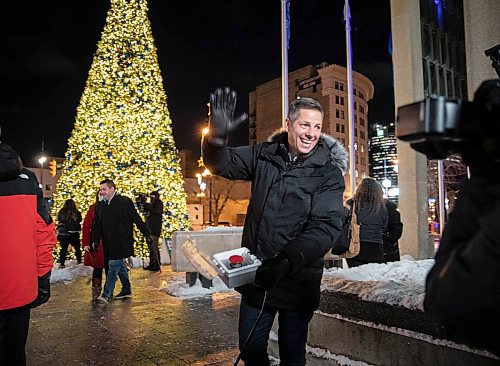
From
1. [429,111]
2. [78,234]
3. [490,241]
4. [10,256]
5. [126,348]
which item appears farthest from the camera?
[78,234]

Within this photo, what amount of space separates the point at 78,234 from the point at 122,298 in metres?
6.31

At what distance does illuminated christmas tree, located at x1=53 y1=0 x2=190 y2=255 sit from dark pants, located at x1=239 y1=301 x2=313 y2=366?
13.1 metres

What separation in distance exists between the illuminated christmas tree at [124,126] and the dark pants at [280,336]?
43.0 feet

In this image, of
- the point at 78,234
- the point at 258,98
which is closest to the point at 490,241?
the point at 78,234

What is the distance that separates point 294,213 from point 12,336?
2442 millimetres

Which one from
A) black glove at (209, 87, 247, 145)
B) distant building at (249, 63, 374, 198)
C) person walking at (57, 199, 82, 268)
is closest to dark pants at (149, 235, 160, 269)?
person walking at (57, 199, 82, 268)

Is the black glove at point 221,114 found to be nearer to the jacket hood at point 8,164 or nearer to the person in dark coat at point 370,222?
the jacket hood at point 8,164

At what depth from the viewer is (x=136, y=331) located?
6586mm

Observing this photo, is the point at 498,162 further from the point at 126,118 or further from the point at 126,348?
the point at 126,118

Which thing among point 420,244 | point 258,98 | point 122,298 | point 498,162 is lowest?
point 122,298

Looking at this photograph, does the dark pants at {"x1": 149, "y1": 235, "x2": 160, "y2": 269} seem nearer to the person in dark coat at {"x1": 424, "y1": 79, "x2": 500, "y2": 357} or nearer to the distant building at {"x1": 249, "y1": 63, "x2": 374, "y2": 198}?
the person in dark coat at {"x1": 424, "y1": 79, "x2": 500, "y2": 357}

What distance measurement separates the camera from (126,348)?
5.77m

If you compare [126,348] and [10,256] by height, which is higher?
[10,256]

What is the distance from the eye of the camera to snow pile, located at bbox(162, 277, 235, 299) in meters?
9.49
